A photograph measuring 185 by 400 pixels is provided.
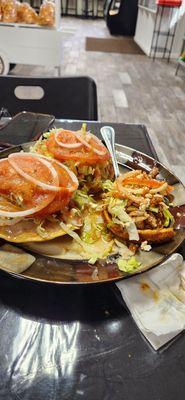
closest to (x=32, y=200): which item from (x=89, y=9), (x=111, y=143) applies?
(x=111, y=143)

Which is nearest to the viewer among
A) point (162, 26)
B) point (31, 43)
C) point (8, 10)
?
point (8, 10)

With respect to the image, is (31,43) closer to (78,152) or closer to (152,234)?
(78,152)

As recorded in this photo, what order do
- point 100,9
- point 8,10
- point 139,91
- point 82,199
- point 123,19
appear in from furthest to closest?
point 100,9 → point 123,19 → point 139,91 → point 8,10 → point 82,199

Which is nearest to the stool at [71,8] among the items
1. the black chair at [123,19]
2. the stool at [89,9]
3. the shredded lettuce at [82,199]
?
the stool at [89,9]

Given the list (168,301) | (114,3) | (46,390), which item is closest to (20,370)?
(46,390)

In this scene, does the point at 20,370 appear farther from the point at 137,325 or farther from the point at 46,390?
the point at 137,325

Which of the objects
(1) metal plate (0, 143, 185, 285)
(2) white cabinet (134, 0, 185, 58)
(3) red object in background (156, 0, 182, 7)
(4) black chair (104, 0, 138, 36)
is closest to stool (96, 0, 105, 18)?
(4) black chair (104, 0, 138, 36)
